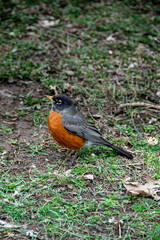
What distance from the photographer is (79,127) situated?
16.3 ft

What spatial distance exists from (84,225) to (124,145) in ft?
6.51

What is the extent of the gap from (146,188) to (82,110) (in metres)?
2.46

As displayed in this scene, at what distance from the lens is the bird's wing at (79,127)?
4.85 meters

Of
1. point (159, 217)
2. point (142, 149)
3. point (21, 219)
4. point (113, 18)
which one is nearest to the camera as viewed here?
point (21, 219)

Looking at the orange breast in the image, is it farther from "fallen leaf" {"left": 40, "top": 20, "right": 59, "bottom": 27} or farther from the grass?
"fallen leaf" {"left": 40, "top": 20, "right": 59, "bottom": 27}

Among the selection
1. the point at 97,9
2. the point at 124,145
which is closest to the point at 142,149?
the point at 124,145

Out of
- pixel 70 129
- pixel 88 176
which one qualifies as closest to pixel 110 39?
pixel 70 129

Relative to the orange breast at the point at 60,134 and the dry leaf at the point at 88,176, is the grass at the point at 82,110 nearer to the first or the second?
the dry leaf at the point at 88,176

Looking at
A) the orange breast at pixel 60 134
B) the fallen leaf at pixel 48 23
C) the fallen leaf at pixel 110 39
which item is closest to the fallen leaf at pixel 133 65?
the fallen leaf at pixel 110 39

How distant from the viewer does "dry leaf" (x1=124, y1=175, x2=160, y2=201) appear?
4.13 m

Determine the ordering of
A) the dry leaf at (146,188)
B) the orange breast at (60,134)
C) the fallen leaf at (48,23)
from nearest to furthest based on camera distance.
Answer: the dry leaf at (146,188) < the orange breast at (60,134) < the fallen leaf at (48,23)

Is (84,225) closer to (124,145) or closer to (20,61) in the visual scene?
(124,145)

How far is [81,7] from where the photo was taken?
948cm

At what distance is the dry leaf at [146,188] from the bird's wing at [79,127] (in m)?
1.06
